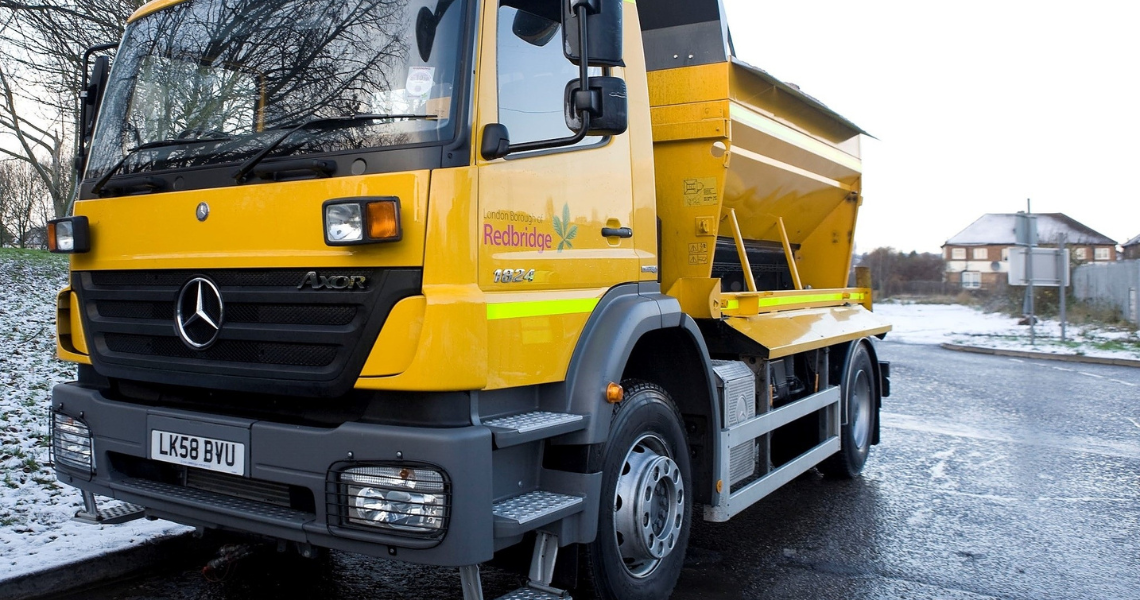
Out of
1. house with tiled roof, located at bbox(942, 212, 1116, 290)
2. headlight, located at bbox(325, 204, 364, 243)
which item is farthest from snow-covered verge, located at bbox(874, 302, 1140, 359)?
house with tiled roof, located at bbox(942, 212, 1116, 290)

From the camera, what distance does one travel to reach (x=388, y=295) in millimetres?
2965

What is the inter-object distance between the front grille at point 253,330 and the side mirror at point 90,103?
0.93 m

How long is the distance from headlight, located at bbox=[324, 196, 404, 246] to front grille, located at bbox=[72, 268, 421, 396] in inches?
Result: 4.9

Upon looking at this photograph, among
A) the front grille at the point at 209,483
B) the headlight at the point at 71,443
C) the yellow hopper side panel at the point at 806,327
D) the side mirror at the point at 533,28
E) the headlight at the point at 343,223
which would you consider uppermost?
the side mirror at the point at 533,28

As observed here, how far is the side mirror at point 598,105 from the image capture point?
3.20m

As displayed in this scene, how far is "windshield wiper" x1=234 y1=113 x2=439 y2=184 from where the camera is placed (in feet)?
10.3

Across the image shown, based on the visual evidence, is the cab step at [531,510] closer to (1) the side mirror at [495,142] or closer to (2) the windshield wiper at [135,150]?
(1) the side mirror at [495,142]

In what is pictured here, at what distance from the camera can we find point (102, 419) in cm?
361

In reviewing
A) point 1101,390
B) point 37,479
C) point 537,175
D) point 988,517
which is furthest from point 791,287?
point 1101,390

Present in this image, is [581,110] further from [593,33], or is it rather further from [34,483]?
[34,483]

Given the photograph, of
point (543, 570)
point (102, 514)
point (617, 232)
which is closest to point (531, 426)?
point (543, 570)

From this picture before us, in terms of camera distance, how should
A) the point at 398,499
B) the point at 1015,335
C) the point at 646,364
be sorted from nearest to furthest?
1. the point at 398,499
2. the point at 646,364
3. the point at 1015,335

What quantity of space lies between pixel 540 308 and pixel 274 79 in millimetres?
1356

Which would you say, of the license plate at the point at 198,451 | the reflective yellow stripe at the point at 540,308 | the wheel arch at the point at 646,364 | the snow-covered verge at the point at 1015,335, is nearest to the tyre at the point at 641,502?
the wheel arch at the point at 646,364
